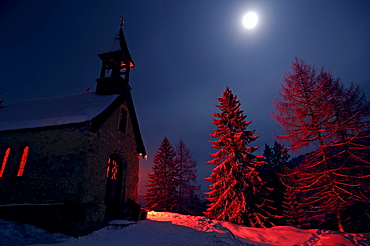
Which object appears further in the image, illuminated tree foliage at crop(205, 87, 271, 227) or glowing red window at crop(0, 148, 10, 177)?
illuminated tree foliage at crop(205, 87, 271, 227)

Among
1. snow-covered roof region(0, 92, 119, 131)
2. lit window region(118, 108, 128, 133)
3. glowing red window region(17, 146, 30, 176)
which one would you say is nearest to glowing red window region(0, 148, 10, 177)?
glowing red window region(17, 146, 30, 176)

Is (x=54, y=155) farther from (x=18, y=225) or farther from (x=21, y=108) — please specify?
(x=21, y=108)

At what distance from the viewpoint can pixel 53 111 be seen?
10.7 metres

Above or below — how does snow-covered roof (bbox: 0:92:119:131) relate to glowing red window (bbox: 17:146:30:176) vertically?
above

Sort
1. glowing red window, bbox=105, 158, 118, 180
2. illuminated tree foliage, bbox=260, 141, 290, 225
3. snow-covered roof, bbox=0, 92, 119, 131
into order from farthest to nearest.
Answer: illuminated tree foliage, bbox=260, 141, 290, 225 → glowing red window, bbox=105, 158, 118, 180 → snow-covered roof, bbox=0, 92, 119, 131

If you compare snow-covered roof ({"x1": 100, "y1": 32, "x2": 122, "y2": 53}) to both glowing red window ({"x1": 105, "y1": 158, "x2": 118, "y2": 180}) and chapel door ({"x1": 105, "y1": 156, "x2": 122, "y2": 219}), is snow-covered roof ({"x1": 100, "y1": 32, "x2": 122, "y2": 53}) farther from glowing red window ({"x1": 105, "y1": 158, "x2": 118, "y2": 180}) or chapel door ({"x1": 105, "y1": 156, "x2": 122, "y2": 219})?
glowing red window ({"x1": 105, "y1": 158, "x2": 118, "y2": 180})

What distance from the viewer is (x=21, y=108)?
12.3m

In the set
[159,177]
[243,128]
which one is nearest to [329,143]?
[243,128]

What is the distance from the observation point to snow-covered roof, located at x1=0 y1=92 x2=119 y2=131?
9281mm

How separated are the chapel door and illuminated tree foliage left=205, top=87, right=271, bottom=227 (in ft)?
22.5

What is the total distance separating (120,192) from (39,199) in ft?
12.6

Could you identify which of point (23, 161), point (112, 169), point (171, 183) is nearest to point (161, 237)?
point (112, 169)

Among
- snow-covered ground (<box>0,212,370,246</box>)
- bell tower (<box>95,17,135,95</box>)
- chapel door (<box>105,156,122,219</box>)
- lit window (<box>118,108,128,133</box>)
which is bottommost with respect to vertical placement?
snow-covered ground (<box>0,212,370,246</box>)

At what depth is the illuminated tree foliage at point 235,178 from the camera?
43.1 feet
